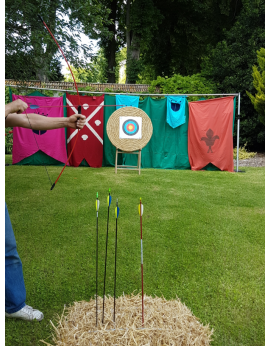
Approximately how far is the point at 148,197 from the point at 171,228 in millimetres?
897

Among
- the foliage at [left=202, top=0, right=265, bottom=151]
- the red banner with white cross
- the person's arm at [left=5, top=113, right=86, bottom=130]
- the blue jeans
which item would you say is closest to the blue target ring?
the red banner with white cross

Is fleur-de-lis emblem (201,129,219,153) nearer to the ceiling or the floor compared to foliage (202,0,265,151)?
nearer to the floor

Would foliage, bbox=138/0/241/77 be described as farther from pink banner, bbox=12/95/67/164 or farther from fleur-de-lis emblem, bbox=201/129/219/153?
pink banner, bbox=12/95/67/164

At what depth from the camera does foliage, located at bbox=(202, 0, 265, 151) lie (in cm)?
720

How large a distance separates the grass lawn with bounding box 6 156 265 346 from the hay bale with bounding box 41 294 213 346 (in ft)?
0.46

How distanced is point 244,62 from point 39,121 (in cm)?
760

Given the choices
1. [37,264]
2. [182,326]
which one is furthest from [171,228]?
[182,326]

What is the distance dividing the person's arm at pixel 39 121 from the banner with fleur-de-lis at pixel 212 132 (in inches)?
161

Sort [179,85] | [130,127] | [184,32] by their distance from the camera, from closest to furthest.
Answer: [130,127] → [179,85] → [184,32]

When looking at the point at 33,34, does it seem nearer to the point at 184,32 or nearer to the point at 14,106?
the point at 14,106

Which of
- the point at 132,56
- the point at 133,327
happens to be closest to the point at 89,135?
the point at 133,327

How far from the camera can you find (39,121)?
1392 millimetres

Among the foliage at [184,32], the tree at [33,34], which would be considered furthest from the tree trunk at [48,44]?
the foliage at [184,32]

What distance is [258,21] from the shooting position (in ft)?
24.0
